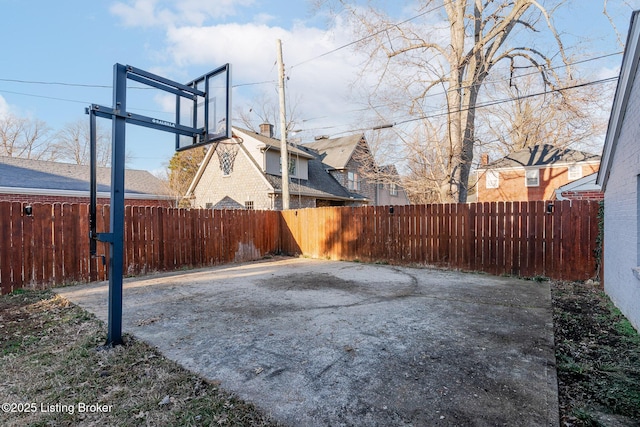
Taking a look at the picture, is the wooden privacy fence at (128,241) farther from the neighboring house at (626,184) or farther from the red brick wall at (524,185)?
the red brick wall at (524,185)

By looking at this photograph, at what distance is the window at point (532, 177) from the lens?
61.2 feet

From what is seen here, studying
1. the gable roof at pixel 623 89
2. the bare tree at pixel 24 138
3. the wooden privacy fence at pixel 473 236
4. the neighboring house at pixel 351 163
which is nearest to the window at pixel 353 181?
the neighboring house at pixel 351 163

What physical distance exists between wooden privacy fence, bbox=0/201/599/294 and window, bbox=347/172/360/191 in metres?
9.33

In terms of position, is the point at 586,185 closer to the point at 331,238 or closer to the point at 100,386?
the point at 331,238

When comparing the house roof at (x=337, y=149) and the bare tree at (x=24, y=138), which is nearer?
the house roof at (x=337, y=149)

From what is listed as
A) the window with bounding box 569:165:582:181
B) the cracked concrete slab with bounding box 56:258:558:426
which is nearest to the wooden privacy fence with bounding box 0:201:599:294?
the cracked concrete slab with bounding box 56:258:558:426

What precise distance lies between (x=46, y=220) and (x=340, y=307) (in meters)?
5.97

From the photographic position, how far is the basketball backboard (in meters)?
4.45

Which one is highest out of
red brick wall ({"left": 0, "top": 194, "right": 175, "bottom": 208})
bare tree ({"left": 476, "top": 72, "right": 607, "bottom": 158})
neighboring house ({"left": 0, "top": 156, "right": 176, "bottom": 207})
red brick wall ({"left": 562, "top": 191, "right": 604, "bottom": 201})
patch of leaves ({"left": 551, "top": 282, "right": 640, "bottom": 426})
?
bare tree ({"left": 476, "top": 72, "right": 607, "bottom": 158})

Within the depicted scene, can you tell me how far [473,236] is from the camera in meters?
8.00

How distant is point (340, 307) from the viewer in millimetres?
4762

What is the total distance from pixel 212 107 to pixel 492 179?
2018cm

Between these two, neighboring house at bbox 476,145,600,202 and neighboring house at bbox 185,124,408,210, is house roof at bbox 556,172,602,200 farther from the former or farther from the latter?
neighboring house at bbox 185,124,408,210

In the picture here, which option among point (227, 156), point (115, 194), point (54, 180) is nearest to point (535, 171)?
point (227, 156)
